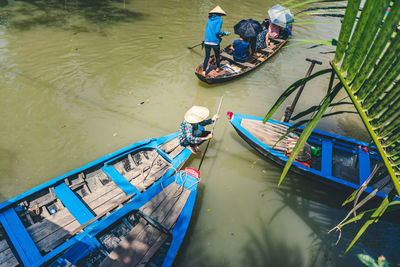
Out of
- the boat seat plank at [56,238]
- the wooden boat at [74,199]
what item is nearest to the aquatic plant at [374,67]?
the wooden boat at [74,199]

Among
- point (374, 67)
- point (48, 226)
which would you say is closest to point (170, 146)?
point (48, 226)

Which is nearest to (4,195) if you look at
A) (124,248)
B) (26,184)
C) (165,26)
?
(26,184)

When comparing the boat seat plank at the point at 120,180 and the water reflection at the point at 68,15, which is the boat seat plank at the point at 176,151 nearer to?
the boat seat plank at the point at 120,180

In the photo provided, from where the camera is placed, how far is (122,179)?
4.68 metres

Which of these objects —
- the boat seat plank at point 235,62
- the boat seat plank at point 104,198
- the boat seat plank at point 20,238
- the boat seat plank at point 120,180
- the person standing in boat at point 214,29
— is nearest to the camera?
the boat seat plank at point 20,238

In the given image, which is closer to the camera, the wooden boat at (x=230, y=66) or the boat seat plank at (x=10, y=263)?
the boat seat plank at (x=10, y=263)

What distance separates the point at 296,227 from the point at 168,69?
7.53 m

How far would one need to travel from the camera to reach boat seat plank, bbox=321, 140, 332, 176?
510cm

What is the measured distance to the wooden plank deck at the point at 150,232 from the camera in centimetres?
347

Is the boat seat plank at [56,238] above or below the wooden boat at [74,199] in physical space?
below

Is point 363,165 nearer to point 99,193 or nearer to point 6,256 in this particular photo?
point 99,193

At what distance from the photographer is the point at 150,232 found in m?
3.94

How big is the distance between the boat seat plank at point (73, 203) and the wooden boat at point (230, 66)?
5628 millimetres

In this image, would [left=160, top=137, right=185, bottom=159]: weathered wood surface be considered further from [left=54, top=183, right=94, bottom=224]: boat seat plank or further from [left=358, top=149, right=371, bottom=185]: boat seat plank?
[left=358, top=149, right=371, bottom=185]: boat seat plank
